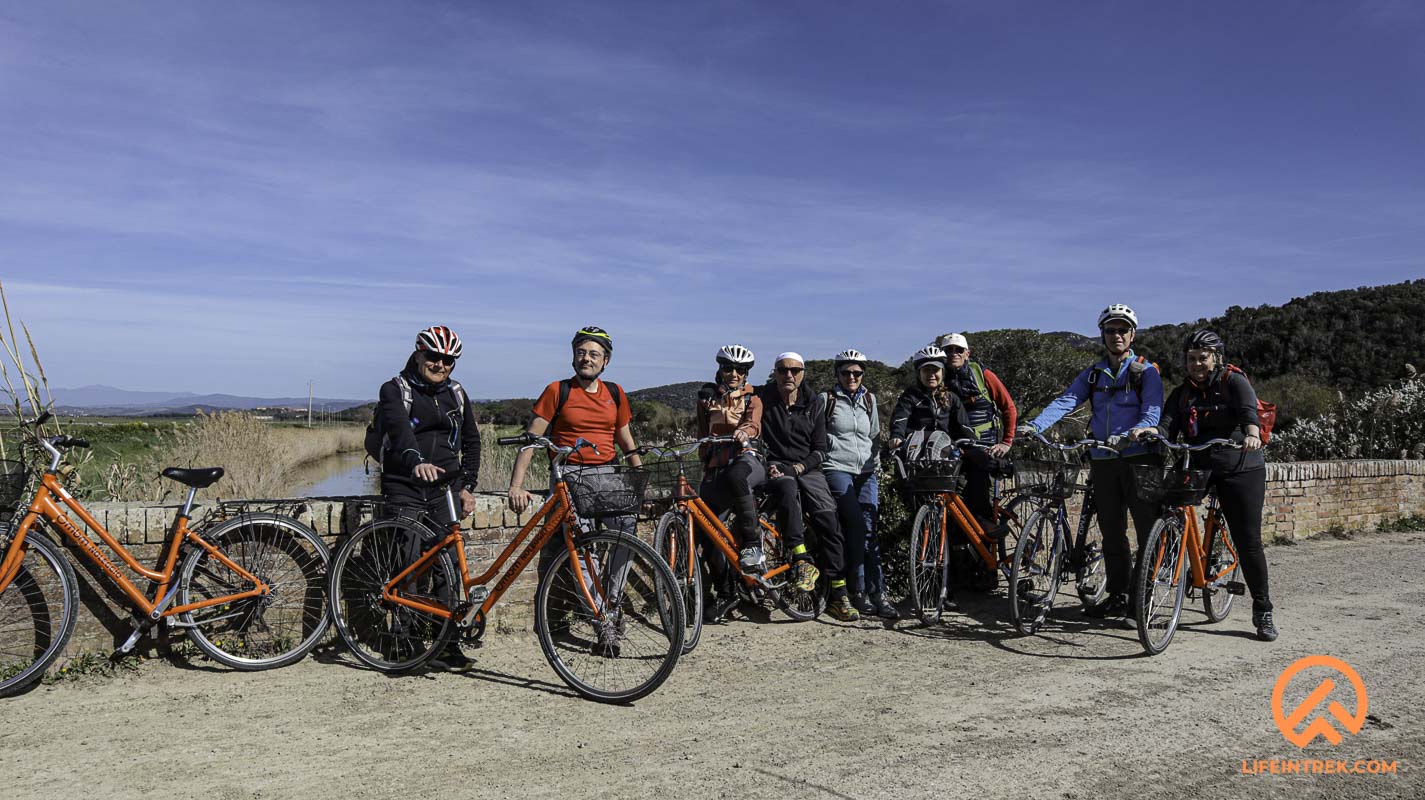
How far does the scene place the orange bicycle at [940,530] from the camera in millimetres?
6035

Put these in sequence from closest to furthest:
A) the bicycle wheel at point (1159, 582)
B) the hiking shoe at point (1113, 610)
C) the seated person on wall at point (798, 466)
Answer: the bicycle wheel at point (1159, 582) < the seated person on wall at point (798, 466) < the hiking shoe at point (1113, 610)

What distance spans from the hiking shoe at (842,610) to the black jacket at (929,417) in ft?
3.96

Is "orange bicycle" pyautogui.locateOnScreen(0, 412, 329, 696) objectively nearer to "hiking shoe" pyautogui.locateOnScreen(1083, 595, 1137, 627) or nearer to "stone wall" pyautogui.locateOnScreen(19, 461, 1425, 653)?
"stone wall" pyautogui.locateOnScreen(19, 461, 1425, 653)

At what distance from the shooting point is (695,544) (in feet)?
18.7

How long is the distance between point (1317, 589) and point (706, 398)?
541 cm

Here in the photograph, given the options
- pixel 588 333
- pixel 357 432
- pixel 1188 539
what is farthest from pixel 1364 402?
pixel 357 432

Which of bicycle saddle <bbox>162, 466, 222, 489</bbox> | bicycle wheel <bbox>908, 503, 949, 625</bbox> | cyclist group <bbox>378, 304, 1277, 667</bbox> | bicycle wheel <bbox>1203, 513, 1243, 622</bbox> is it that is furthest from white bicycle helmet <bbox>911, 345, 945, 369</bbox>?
bicycle saddle <bbox>162, 466, 222, 489</bbox>

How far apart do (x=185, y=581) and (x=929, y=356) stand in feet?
15.8

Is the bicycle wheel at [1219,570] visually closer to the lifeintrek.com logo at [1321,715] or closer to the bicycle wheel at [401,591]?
the lifeintrek.com logo at [1321,715]

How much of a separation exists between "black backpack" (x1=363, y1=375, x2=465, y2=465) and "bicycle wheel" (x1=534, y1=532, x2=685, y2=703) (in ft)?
4.07

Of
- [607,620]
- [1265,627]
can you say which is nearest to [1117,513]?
[1265,627]

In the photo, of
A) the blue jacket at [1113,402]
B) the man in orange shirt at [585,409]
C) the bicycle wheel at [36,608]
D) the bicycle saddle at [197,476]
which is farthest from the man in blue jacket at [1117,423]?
the bicycle wheel at [36,608]

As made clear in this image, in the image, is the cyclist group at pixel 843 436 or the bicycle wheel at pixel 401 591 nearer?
the bicycle wheel at pixel 401 591

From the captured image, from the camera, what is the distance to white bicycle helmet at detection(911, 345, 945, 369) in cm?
641
